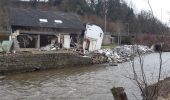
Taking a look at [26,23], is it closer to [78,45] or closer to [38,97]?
[78,45]

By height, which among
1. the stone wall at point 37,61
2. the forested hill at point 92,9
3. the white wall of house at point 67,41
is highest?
the forested hill at point 92,9

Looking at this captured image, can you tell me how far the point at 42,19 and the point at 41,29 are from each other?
1.40 meters

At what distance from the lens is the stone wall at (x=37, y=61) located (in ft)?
87.8

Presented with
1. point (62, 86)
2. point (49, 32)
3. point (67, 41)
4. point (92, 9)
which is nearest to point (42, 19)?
point (49, 32)

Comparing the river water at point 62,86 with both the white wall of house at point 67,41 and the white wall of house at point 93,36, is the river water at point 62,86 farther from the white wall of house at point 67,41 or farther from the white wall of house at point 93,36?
the white wall of house at point 93,36

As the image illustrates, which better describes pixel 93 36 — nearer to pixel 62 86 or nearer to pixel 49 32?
pixel 49 32

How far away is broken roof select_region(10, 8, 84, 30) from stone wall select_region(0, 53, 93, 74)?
673 centimetres

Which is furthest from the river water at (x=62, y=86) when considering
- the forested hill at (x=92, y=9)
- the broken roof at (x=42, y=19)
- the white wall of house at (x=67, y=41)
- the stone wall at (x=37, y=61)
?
the forested hill at (x=92, y=9)

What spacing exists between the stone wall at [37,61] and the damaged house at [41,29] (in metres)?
5.29

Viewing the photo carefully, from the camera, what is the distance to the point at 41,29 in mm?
37312

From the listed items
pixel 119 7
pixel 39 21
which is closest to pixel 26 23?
pixel 39 21

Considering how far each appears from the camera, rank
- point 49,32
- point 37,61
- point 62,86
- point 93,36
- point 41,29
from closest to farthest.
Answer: point 62,86, point 37,61, point 41,29, point 49,32, point 93,36

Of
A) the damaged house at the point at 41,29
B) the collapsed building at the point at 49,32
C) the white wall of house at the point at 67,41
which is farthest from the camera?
the white wall of house at the point at 67,41

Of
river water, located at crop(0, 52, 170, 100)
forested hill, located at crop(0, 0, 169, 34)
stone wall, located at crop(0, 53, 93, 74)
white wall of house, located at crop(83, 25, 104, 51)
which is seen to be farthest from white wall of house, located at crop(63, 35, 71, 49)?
forested hill, located at crop(0, 0, 169, 34)
